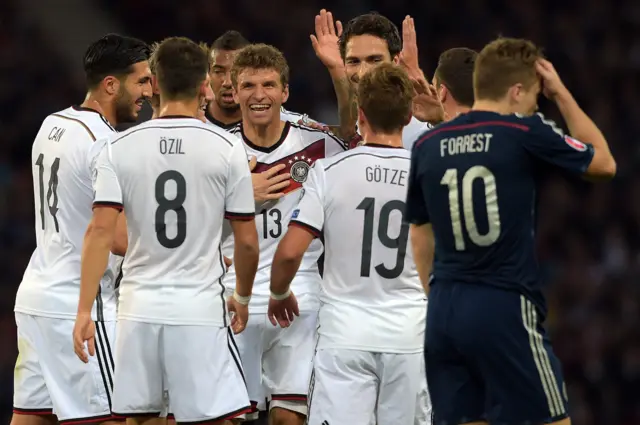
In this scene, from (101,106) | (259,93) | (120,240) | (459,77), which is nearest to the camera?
(120,240)

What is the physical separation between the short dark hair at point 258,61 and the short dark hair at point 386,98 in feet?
2.67

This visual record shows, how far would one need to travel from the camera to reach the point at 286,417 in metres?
6.91

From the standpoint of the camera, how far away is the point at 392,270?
246 inches

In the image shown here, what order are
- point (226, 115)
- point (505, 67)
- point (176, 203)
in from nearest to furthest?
point (505, 67)
point (176, 203)
point (226, 115)

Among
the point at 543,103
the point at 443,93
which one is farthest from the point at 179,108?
the point at 543,103

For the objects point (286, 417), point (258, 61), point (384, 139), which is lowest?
point (286, 417)

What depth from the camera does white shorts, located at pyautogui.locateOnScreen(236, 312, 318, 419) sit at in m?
6.91

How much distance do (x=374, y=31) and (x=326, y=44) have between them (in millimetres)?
292

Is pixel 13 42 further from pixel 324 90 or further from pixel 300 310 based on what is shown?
pixel 300 310

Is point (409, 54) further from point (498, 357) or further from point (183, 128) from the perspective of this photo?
point (498, 357)

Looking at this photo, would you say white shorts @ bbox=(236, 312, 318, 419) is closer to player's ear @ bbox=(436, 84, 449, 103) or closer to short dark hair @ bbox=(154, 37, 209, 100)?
player's ear @ bbox=(436, 84, 449, 103)

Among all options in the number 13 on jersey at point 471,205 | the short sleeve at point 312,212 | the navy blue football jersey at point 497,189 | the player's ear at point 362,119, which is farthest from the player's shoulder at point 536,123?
the short sleeve at point 312,212

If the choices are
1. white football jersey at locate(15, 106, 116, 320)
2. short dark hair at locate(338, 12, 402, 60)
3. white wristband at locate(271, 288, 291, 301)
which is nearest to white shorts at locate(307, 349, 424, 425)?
white wristband at locate(271, 288, 291, 301)

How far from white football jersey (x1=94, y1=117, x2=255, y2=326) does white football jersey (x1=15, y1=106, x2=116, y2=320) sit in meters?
0.70
